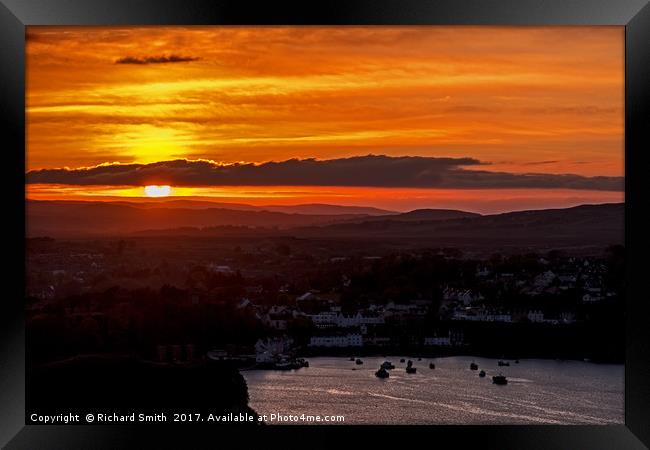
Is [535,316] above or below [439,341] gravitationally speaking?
above

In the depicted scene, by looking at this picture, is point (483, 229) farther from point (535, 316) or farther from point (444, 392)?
point (444, 392)

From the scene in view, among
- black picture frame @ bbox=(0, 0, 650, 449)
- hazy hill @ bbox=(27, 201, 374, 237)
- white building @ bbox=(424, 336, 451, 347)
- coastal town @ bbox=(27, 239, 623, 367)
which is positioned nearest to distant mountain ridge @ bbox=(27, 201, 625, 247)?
hazy hill @ bbox=(27, 201, 374, 237)

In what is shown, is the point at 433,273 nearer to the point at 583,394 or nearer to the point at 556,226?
the point at 556,226

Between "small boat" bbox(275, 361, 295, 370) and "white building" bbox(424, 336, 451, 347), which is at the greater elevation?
"white building" bbox(424, 336, 451, 347)

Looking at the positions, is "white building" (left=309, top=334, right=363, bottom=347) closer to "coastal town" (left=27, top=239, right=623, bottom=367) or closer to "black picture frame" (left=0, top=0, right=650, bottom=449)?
"coastal town" (left=27, top=239, right=623, bottom=367)

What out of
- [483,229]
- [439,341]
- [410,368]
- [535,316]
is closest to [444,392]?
[410,368]

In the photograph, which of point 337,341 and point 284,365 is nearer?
point 284,365
